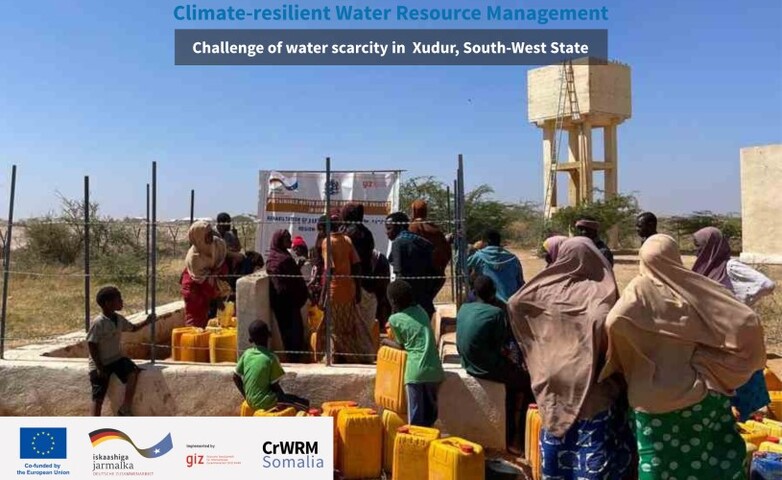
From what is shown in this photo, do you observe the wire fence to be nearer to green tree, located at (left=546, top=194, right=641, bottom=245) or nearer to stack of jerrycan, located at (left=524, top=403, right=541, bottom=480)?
stack of jerrycan, located at (left=524, top=403, right=541, bottom=480)

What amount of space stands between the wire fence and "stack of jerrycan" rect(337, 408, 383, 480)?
88cm

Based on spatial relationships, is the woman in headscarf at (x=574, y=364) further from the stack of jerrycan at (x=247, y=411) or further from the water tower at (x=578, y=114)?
the water tower at (x=578, y=114)

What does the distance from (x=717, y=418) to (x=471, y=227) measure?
2311 centimetres

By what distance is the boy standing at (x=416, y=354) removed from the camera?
4.32 m

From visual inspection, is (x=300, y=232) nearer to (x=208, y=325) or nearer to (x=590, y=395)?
(x=208, y=325)

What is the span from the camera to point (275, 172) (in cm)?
766

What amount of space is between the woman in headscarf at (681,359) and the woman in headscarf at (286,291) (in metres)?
3.40

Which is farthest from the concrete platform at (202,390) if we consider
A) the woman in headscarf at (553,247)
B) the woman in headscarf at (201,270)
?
Answer: the woman in headscarf at (553,247)

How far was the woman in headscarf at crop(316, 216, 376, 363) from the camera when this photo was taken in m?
5.44

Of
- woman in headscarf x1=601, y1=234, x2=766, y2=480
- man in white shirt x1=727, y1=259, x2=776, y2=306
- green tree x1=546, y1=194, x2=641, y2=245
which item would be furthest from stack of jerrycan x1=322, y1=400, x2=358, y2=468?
green tree x1=546, y1=194, x2=641, y2=245

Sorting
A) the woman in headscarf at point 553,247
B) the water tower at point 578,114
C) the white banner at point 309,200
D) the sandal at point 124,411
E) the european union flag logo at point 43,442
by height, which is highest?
the water tower at point 578,114

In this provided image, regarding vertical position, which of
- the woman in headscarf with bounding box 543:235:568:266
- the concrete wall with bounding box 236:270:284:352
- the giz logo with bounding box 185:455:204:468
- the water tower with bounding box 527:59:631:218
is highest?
the water tower with bounding box 527:59:631:218

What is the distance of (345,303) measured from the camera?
5.59m

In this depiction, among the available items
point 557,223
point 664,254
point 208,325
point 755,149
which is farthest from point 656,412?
point 557,223
